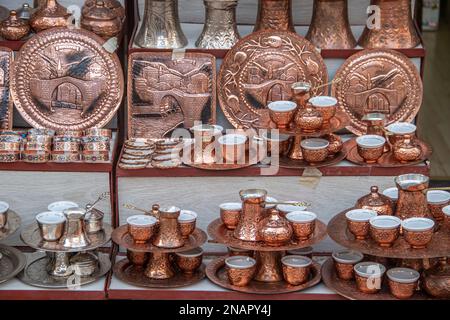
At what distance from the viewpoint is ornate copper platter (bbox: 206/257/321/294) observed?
3.75 metres

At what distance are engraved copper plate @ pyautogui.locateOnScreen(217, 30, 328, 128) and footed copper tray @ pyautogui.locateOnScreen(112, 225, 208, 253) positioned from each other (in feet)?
1.71

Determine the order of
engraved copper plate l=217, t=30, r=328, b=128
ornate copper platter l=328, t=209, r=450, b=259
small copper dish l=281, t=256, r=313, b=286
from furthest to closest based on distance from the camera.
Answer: engraved copper plate l=217, t=30, r=328, b=128, small copper dish l=281, t=256, r=313, b=286, ornate copper platter l=328, t=209, r=450, b=259

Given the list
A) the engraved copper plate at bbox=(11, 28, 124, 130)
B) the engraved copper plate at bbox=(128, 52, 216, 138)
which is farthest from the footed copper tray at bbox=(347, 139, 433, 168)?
the engraved copper plate at bbox=(11, 28, 124, 130)

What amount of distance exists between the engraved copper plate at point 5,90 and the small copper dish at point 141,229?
0.68 m

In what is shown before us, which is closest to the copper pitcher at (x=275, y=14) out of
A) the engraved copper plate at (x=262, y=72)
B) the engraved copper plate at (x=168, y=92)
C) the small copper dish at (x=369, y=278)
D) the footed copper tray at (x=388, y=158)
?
the engraved copper plate at (x=262, y=72)

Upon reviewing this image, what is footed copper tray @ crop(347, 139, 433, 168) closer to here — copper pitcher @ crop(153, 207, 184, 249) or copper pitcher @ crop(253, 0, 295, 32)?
copper pitcher @ crop(253, 0, 295, 32)

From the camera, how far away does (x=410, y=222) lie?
3.73 meters

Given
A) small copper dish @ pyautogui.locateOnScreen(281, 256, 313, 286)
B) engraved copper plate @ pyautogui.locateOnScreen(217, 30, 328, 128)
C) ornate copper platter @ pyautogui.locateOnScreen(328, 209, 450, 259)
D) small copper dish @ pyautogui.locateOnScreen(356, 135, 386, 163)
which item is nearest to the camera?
ornate copper platter @ pyautogui.locateOnScreen(328, 209, 450, 259)

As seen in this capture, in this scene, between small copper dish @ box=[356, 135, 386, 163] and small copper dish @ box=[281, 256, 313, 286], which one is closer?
small copper dish @ box=[281, 256, 313, 286]

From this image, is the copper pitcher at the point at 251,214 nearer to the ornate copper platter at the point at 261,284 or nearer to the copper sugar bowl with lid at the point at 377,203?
the ornate copper platter at the point at 261,284

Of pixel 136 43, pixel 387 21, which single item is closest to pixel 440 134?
pixel 387 21

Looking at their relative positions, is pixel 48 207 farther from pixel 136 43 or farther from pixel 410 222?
pixel 410 222

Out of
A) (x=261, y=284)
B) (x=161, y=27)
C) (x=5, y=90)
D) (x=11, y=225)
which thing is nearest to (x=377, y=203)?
(x=261, y=284)

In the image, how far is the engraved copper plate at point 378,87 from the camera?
4184mm
